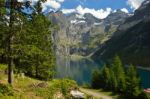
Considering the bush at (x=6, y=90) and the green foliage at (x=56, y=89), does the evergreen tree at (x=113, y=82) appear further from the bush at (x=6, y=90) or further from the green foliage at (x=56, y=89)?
the bush at (x=6, y=90)

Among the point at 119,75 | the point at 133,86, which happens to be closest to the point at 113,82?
the point at 119,75

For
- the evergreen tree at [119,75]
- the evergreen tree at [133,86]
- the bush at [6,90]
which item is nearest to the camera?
the bush at [6,90]

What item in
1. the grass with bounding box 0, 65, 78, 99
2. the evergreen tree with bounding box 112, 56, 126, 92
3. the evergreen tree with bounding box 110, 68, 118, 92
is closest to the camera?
the grass with bounding box 0, 65, 78, 99

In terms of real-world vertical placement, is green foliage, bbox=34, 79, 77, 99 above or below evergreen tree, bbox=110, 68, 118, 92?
above

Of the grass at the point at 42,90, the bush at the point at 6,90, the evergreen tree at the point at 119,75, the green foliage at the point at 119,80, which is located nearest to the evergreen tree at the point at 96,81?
the green foliage at the point at 119,80

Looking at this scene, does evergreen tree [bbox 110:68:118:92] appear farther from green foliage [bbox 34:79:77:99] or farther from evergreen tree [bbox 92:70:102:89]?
green foliage [bbox 34:79:77:99]

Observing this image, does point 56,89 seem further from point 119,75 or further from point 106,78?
point 106,78

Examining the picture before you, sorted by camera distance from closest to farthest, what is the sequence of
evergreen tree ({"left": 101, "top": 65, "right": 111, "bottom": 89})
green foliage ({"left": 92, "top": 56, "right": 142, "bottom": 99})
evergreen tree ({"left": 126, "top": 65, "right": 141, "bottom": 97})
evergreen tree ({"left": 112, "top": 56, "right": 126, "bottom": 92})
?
evergreen tree ({"left": 126, "top": 65, "right": 141, "bottom": 97}) → green foliage ({"left": 92, "top": 56, "right": 142, "bottom": 99}) → evergreen tree ({"left": 112, "top": 56, "right": 126, "bottom": 92}) → evergreen tree ({"left": 101, "top": 65, "right": 111, "bottom": 89})

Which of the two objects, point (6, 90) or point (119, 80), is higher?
point (6, 90)

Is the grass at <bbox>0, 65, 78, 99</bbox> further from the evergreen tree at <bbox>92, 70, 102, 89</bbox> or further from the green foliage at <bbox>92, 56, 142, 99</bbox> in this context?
the evergreen tree at <bbox>92, 70, 102, 89</bbox>

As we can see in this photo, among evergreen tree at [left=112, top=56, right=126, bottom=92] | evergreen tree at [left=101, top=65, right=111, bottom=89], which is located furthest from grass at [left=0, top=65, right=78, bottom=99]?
evergreen tree at [left=101, top=65, right=111, bottom=89]

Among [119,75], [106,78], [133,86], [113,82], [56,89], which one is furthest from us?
[106,78]

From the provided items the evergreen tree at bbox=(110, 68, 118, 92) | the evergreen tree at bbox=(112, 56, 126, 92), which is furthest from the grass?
the evergreen tree at bbox=(110, 68, 118, 92)

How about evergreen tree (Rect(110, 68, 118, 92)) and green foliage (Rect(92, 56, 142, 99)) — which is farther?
evergreen tree (Rect(110, 68, 118, 92))
